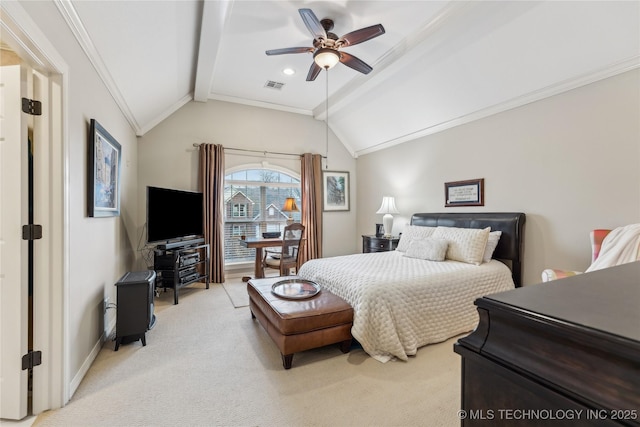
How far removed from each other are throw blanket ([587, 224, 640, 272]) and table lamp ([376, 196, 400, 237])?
287 cm

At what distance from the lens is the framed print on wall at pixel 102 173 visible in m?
2.34

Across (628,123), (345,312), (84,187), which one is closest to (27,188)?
(84,187)

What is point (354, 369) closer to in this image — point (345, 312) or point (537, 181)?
point (345, 312)

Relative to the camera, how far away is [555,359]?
0.54 m

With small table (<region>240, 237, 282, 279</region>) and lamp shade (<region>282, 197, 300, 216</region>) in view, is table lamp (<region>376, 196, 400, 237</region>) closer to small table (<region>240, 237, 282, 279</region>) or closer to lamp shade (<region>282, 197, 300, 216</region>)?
lamp shade (<region>282, 197, 300, 216</region>)

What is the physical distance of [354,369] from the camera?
2246mm

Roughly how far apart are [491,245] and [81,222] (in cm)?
405

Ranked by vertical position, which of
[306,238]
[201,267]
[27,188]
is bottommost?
[201,267]

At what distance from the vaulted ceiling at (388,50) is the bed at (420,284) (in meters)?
1.62

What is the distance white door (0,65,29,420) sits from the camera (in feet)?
5.52

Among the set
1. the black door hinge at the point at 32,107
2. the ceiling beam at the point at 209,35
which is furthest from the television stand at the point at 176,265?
the ceiling beam at the point at 209,35

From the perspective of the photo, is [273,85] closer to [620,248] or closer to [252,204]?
[252,204]

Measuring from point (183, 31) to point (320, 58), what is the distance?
1.39 meters

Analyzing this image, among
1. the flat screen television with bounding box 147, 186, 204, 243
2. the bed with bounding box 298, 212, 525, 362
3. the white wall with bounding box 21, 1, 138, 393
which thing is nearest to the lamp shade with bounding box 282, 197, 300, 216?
the flat screen television with bounding box 147, 186, 204, 243
